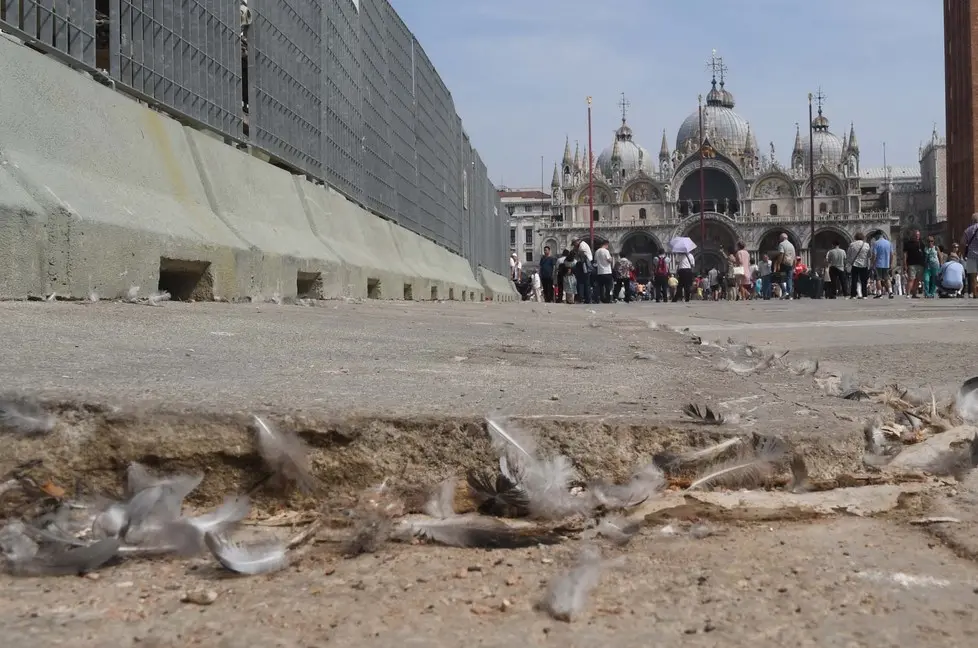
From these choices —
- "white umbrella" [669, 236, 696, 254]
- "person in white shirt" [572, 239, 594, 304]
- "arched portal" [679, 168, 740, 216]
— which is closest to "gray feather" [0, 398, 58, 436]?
"person in white shirt" [572, 239, 594, 304]

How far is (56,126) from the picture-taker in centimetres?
349

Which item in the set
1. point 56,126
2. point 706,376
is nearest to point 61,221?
point 56,126

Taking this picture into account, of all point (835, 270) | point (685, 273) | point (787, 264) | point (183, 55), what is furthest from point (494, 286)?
point (183, 55)

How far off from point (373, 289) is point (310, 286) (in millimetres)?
1774

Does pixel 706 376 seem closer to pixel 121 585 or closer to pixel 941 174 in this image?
pixel 121 585

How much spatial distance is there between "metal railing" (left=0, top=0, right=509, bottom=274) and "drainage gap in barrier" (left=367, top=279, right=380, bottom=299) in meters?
0.84

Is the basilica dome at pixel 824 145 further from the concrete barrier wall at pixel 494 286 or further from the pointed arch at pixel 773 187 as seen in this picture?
the concrete barrier wall at pixel 494 286

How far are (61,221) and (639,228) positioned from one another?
76.8 metres

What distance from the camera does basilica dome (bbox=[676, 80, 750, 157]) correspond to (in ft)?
282

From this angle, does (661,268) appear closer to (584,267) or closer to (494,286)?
(584,267)

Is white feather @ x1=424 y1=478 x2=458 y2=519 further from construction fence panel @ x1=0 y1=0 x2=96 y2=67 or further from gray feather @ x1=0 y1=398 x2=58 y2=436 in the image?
construction fence panel @ x1=0 y1=0 x2=96 y2=67

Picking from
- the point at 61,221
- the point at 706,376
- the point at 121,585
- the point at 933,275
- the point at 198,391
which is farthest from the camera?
the point at 933,275

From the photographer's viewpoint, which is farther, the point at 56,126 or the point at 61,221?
the point at 56,126

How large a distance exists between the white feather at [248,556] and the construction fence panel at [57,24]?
2.68 metres
